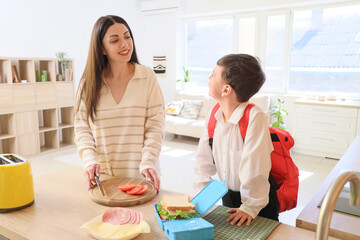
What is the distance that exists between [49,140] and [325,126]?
4.13 meters

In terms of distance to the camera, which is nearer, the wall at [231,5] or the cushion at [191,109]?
the wall at [231,5]

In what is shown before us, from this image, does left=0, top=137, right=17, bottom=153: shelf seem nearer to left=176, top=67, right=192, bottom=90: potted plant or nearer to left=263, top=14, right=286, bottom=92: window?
left=176, top=67, right=192, bottom=90: potted plant

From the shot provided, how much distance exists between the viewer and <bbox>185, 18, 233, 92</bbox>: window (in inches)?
232

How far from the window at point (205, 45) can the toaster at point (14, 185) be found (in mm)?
5193

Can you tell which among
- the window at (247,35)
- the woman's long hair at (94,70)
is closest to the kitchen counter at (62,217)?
the woman's long hair at (94,70)

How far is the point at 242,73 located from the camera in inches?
44.5

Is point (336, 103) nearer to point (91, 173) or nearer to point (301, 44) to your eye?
point (301, 44)

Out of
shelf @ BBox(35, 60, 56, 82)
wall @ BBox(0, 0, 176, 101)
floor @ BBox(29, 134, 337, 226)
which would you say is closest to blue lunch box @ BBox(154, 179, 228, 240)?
floor @ BBox(29, 134, 337, 226)

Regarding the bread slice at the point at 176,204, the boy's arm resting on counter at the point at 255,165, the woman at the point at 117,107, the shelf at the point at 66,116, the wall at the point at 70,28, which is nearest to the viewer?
the bread slice at the point at 176,204

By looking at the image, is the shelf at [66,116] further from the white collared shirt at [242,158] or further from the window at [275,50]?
the white collared shirt at [242,158]

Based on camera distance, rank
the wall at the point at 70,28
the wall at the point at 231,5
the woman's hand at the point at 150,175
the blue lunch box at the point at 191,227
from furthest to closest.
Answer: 1. the wall at the point at 231,5
2. the wall at the point at 70,28
3. the woman's hand at the point at 150,175
4. the blue lunch box at the point at 191,227

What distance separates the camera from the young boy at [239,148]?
3.47 feet

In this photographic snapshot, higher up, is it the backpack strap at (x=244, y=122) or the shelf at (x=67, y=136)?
the backpack strap at (x=244, y=122)

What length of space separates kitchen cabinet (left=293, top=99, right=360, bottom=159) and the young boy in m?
3.58
